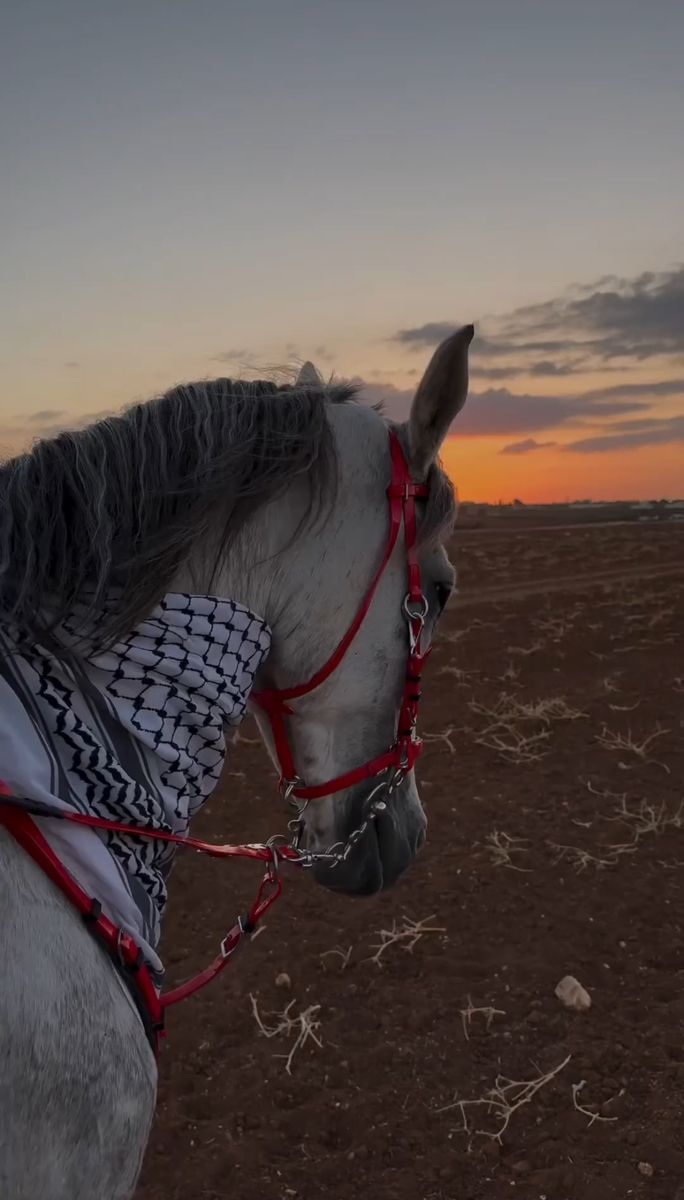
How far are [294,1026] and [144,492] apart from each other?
10.6 feet

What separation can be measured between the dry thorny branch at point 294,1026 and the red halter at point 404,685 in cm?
219

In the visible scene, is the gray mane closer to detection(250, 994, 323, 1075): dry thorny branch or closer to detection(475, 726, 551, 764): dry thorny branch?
detection(250, 994, 323, 1075): dry thorny branch

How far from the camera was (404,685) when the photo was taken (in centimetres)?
205

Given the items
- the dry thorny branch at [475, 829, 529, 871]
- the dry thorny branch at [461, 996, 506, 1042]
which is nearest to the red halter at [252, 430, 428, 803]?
the dry thorny branch at [461, 996, 506, 1042]

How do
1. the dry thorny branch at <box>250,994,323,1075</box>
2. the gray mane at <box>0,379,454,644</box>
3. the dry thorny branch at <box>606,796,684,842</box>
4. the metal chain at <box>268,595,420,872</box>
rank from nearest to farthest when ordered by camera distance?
the gray mane at <box>0,379,454,644</box>, the metal chain at <box>268,595,420,872</box>, the dry thorny branch at <box>250,994,323,1075</box>, the dry thorny branch at <box>606,796,684,842</box>

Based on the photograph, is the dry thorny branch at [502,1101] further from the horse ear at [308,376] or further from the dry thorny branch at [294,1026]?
the horse ear at [308,376]

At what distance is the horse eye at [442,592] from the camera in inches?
84.0

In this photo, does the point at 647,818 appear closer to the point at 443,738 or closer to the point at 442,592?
the point at 443,738

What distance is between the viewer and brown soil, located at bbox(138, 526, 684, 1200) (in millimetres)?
2992

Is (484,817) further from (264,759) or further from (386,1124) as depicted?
(386,1124)

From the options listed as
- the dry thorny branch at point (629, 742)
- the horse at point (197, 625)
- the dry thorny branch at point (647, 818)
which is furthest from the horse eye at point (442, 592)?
the dry thorny branch at point (629, 742)

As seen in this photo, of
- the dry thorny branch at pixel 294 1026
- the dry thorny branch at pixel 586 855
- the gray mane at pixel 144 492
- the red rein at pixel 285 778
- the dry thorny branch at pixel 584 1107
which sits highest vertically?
the gray mane at pixel 144 492

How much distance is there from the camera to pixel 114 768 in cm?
149

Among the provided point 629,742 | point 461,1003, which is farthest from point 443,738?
point 461,1003
